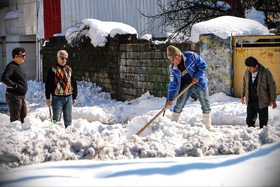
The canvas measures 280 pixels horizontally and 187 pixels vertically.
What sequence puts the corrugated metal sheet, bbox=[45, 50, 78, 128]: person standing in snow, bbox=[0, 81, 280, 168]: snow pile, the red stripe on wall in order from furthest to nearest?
the red stripe on wall < the corrugated metal sheet < bbox=[45, 50, 78, 128]: person standing in snow < bbox=[0, 81, 280, 168]: snow pile

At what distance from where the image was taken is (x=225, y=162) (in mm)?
4047

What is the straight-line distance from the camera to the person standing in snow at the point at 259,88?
21.8ft

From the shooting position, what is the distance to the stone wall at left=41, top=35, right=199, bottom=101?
11.9 m

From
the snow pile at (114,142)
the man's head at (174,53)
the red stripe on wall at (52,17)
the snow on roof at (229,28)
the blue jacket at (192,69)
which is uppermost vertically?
the red stripe on wall at (52,17)

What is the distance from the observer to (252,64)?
6605 millimetres

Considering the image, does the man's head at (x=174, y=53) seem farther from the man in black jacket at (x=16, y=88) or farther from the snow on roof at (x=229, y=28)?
the snow on roof at (x=229, y=28)

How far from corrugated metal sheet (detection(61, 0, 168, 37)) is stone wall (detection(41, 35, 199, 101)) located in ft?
8.63

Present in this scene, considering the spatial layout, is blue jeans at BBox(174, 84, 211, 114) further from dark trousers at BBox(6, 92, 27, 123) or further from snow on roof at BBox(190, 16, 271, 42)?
snow on roof at BBox(190, 16, 271, 42)

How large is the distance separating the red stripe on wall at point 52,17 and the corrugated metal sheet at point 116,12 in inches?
11.7

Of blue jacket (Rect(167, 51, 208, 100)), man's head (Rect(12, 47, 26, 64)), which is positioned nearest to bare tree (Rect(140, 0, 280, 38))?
blue jacket (Rect(167, 51, 208, 100))

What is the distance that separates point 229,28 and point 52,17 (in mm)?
11615

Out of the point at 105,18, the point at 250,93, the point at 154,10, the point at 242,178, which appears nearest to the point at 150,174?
the point at 242,178

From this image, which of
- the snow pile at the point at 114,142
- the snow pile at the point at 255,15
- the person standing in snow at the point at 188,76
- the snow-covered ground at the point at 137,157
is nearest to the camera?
the snow-covered ground at the point at 137,157

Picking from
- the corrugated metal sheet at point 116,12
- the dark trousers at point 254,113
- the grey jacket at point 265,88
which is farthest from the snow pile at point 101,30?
the grey jacket at point 265,88
